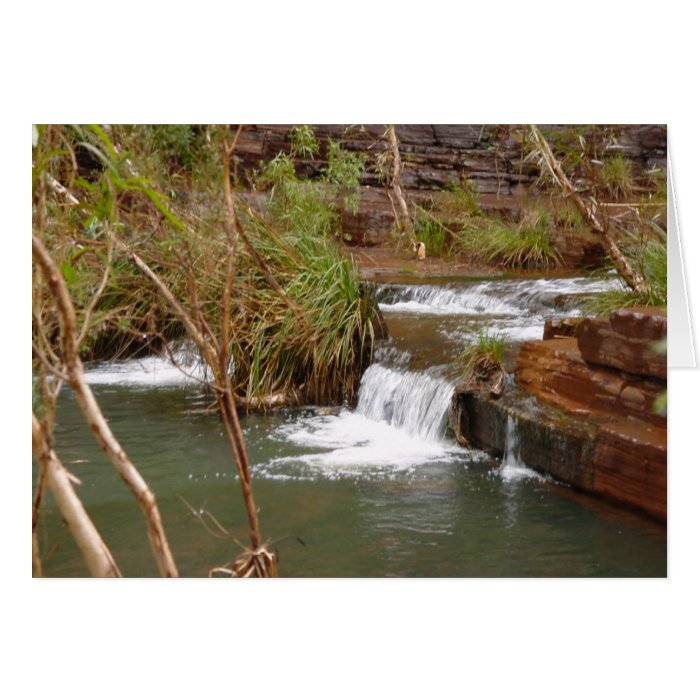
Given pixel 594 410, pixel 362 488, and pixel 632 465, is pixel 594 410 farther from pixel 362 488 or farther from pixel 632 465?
pixel 362 488

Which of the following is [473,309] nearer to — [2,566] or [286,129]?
[286,129]

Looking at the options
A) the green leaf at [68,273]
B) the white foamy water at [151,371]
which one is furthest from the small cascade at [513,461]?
the green leaf at [68,273]

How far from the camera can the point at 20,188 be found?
3303 millimetres

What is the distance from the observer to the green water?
323cm

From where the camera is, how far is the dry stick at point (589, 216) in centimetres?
354

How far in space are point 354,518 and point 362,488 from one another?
0.45ft

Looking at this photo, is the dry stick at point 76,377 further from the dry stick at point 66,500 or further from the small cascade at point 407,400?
the small cascade at point 407,400

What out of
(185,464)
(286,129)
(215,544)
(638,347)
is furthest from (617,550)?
(286,129)

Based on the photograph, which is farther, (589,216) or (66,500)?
(589,216)

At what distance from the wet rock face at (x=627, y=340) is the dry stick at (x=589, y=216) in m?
0.12

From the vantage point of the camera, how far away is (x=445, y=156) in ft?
12.6

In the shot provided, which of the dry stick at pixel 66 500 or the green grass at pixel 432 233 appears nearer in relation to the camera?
the dry stick at pixel 66 500

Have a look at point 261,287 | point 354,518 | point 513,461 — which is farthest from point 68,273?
point 513,461
